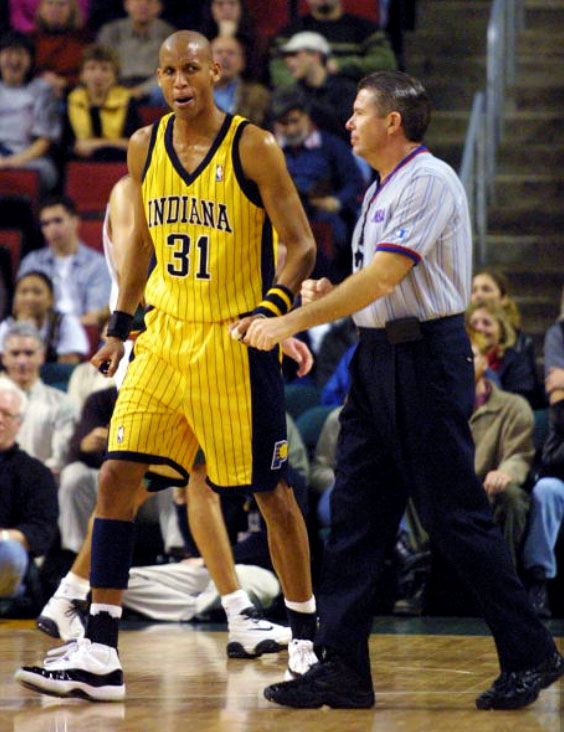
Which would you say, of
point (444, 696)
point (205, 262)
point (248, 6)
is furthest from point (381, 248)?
point (248, 6)

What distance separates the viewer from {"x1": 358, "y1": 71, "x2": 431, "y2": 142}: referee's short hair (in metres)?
4.59

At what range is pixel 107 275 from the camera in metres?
9.91

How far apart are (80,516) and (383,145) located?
350 cm

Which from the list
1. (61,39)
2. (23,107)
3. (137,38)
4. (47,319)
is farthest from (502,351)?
(61,39)

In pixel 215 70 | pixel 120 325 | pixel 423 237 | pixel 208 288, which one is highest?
pixel 215 70

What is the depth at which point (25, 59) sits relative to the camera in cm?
1157

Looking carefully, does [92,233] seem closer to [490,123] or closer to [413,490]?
[490,123]

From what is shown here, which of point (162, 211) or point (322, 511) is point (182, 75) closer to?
point (162, 211)

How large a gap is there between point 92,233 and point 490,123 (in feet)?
9.62

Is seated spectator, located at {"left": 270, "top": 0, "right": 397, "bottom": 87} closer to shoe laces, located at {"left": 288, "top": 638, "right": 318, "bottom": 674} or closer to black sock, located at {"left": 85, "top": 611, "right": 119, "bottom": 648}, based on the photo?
shoe laces, located at {"left": 288, "top": 638, "right": 318, "bottom": 674}

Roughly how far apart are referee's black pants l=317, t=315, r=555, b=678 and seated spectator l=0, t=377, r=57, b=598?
3.02m

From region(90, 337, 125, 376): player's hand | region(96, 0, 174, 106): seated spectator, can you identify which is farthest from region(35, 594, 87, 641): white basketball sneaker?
region(96, 0, 174, 106): seated spectator

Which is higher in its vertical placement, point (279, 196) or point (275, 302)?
point (279, 196)

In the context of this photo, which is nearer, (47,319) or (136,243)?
(136,243)
